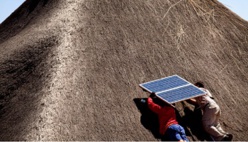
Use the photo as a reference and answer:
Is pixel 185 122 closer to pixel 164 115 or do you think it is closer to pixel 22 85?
pixel 164 115

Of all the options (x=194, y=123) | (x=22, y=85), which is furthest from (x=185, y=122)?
(x=22, y=85)

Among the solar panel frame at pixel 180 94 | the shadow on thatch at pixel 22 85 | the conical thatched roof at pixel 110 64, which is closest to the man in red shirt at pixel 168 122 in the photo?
the solar panel frame at pixel 180 94

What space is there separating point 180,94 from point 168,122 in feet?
2.36

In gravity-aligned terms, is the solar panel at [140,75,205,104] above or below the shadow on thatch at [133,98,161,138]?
above

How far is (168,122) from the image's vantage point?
319 inches

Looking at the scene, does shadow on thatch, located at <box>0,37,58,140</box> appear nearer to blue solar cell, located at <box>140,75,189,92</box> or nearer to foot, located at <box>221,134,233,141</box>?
blue solar cell, located at <box>140,75,189,92</box>

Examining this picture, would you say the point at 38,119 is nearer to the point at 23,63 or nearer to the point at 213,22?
the point at 23,63

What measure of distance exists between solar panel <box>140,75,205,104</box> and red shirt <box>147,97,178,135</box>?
0.64 ft

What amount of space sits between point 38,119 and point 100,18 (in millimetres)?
3859

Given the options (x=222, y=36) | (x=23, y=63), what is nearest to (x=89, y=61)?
(x=23, y=63)

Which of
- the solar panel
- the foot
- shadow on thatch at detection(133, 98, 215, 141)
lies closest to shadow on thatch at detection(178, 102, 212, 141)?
shadow on thatch at detection(133, 98, 215, 141)

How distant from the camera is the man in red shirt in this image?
7984mm

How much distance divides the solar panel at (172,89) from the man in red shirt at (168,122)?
165 millimetres

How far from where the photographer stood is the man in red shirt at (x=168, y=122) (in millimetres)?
7984
